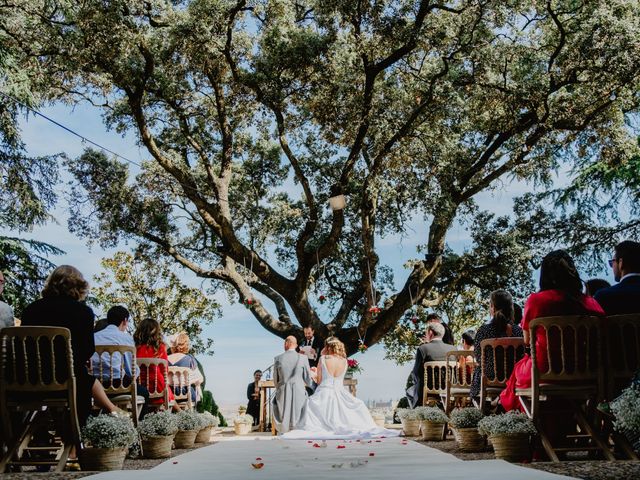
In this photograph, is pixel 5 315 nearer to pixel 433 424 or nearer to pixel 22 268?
pixel 433 424

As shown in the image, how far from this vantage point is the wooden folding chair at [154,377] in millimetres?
6172

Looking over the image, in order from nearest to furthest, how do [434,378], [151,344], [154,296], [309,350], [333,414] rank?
[151,344]
[434,378]
[333,414]
[309,350]
[154,296]

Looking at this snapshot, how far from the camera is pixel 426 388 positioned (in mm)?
7723

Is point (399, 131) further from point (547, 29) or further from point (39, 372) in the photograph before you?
point (39, 372)

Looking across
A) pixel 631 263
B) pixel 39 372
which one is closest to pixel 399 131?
pixel 631 263

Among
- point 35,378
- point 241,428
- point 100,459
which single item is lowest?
point 241,428

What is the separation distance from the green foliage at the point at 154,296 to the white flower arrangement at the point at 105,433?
1348cm

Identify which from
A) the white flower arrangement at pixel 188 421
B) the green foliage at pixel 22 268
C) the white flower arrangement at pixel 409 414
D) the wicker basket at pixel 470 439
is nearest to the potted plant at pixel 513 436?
the wicker basket at pixel 470 439

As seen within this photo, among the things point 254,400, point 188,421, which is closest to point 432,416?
point 188,421

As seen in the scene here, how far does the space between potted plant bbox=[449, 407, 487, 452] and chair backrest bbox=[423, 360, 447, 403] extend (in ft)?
5.83

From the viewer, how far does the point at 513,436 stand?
4.36 meters

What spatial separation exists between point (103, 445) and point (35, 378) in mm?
544

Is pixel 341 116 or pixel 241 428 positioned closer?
pixel 241 428

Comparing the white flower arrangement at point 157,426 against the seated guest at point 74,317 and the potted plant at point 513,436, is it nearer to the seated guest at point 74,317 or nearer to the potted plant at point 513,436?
the seated guest at point 74,317
